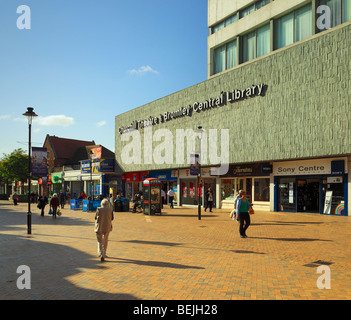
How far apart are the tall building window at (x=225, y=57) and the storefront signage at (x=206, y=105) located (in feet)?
14.7

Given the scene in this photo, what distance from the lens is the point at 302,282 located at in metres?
6.62

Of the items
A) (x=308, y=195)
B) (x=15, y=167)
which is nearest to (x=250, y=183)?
(x=308, y=195)

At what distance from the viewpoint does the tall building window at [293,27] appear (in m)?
22.6

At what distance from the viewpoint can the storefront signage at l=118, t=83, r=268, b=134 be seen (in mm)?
23812

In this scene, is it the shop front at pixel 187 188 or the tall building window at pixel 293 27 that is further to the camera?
the shop front at pixel 187 188

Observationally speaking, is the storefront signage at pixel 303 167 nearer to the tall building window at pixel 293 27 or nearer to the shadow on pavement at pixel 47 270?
the tall building window at pixel 293 27

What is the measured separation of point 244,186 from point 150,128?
13.3 meters

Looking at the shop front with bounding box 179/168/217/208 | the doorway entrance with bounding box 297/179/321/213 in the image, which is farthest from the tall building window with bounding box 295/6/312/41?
the shop front with bounding box 179/168/217/208

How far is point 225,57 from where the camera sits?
99.2 ft

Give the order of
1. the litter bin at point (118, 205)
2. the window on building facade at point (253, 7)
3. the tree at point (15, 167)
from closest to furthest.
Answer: the litter bin at point (118, 205) < the window on building facade at point (253, 7) < the tree at point (15, 167)

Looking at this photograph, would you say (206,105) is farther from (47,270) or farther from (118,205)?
(47,270)

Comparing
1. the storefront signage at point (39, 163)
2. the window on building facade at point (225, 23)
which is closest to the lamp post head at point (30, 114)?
the storefront signage at point (39, 163)

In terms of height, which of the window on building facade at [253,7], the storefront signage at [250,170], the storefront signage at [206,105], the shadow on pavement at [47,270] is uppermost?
the window on building facade at [253,7]
